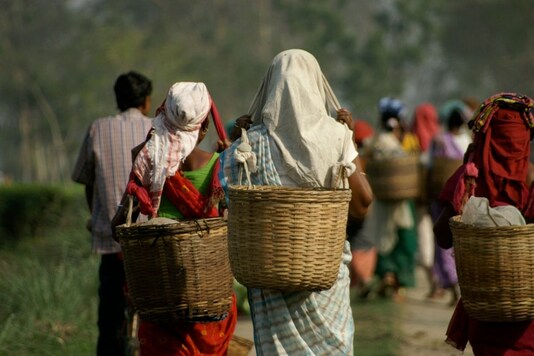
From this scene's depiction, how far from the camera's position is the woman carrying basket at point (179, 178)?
230 inches

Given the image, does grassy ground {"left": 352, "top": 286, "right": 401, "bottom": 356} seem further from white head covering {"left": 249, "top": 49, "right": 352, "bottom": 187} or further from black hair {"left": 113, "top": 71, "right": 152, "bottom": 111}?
white head covering {"left": 249, "top": 49, "right": 352, "bottom": 187}

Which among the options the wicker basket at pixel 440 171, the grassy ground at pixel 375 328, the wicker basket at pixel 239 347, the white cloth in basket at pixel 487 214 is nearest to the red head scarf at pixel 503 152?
the white cloth in basket at pixel 487 214

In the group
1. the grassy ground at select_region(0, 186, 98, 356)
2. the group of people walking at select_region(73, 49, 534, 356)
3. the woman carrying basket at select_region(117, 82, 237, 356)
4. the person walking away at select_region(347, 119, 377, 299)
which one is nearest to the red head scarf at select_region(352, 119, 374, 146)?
the person walking away at select_region(347, 119, 377, 299)

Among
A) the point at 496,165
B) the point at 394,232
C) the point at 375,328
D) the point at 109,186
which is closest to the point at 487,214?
the point at 496,165

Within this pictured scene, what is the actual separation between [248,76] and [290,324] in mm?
46984

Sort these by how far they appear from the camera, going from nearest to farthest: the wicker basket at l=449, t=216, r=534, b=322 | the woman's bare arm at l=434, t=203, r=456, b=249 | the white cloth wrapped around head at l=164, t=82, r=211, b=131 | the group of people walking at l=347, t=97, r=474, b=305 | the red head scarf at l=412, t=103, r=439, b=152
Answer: the wicker basket at l=449, t=216, r=534, b=322 → the white cloth wrapped around head at l=164, t=82, r=211, b=131 → the woman's bare arm at l=434, t=203, r=456, b=249 → the group of people walking at l=347, t=97, r=474, b=305 → the red head scarf at l=412, t=103, r=439, b=152

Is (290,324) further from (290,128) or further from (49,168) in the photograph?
(49,168)

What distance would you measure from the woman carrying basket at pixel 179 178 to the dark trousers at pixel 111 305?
53.9 inches

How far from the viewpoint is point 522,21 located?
186 ft

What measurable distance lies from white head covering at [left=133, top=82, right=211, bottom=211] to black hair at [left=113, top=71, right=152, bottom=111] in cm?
165

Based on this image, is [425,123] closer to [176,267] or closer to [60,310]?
[60,310]

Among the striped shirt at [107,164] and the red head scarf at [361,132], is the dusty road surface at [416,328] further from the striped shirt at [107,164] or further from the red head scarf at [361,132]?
the striped shirt at [107,164]

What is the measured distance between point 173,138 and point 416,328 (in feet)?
17.3

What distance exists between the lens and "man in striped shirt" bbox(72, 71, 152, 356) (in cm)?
734
